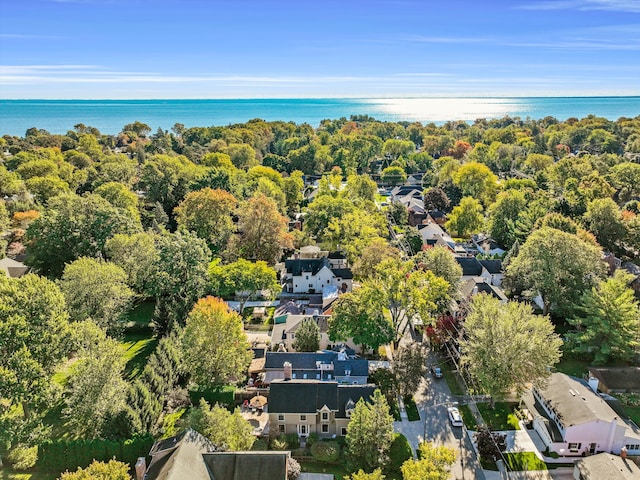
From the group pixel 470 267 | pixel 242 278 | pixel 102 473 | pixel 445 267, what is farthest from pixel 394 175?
pixel 102 473

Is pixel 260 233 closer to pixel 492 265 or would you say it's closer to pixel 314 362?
pixel 314 362

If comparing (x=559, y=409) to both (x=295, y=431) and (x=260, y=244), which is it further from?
(x=260, y=244)

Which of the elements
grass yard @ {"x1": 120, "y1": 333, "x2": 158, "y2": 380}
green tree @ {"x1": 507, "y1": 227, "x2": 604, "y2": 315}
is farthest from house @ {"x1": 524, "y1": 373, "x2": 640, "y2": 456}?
grass yard @ {"x1": 120, "y1": 333, "x2": 158, "y2": 380}

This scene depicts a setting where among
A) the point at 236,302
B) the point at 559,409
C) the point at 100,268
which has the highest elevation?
the point at 100,268

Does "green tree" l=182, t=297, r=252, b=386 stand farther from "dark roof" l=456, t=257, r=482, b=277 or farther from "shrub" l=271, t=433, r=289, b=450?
"dark roof" l=456, t=257, r=482, b=277

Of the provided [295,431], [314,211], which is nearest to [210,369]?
[295,431]

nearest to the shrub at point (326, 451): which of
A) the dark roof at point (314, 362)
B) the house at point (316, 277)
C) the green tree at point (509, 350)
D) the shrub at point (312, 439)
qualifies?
the shrub at point (312, 439)
